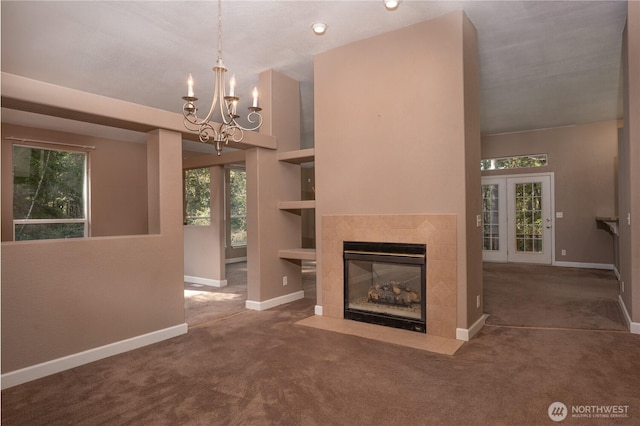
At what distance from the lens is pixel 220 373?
8.93 feet

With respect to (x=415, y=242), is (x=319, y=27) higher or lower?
higher

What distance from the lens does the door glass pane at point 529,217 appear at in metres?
7.70

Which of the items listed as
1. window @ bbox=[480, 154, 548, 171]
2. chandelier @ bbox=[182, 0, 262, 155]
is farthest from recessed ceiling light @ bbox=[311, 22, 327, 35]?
window @ bbox=[480, 154, 548, 171]

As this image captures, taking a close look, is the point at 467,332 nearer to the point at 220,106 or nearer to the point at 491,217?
the point at 220,106

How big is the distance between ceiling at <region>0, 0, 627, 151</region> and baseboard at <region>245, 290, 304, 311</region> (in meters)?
2.82

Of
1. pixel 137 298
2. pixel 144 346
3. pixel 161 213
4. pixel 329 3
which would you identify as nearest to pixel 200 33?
pixel 329 3

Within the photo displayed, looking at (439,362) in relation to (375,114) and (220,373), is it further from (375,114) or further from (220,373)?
(375,114)

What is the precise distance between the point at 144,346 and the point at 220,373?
104 centimetres

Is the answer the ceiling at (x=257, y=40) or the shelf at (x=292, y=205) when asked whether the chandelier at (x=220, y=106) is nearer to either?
the ceiling at (x=257, y=40)

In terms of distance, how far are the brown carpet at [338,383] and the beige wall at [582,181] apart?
451 cm

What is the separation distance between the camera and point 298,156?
15.0 feet

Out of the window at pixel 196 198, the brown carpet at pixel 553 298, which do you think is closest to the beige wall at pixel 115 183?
the window at pixel 196 198

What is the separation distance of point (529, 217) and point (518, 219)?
21 centimetres

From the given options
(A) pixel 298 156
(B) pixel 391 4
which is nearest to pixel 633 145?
(B) pixel 391 4
